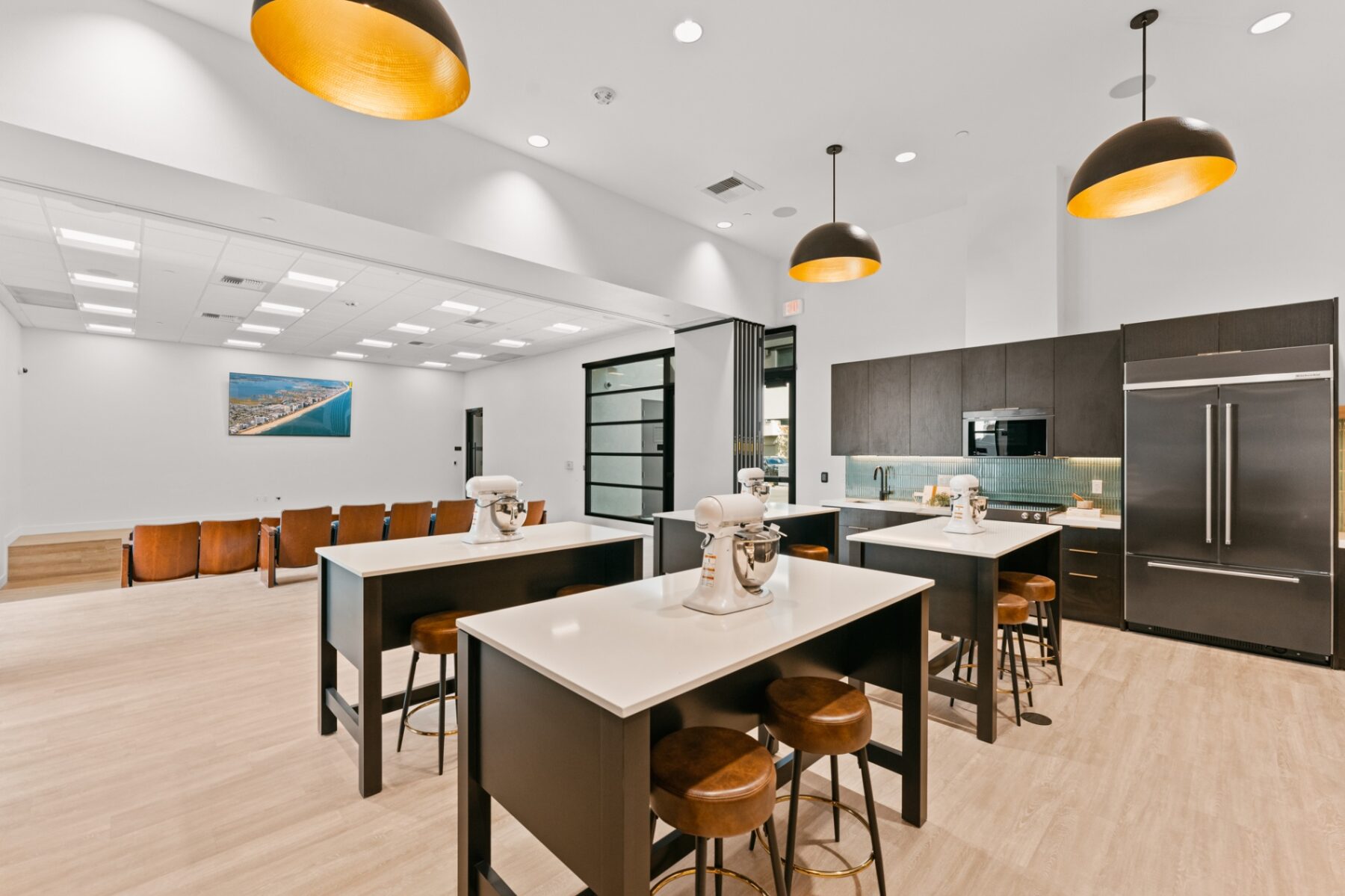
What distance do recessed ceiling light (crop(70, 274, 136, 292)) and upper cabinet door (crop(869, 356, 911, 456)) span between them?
317 inches

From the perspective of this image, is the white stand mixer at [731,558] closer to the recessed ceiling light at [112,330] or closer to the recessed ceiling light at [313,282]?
the recessed ceiling light at [313,282]

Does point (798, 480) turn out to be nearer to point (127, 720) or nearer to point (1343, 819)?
point (1343, 819)

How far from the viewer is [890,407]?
5672 mm

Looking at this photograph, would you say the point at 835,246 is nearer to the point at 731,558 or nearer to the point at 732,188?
the point at 732,188

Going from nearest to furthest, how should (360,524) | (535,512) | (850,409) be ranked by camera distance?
(850,409) < (360,524) < (535,512)

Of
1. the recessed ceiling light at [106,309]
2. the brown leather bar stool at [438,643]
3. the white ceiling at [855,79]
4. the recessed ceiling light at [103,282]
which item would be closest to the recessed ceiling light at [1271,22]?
the white ceiling at [855,79]

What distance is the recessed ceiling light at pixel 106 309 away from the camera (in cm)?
723

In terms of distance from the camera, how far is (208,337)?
9328 millimetres

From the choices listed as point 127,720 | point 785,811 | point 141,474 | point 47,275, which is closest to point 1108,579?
point 785,811

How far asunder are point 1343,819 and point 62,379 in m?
14.1

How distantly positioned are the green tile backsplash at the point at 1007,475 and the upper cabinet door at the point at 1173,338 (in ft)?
2.78

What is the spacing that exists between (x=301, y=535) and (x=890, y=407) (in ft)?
20.3

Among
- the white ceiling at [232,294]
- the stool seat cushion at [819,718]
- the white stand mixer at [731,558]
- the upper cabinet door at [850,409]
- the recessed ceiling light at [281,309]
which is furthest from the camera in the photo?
the recessed ceiling light at [281,309]

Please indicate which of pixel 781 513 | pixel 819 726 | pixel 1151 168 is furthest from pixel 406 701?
pixel 1151 168
